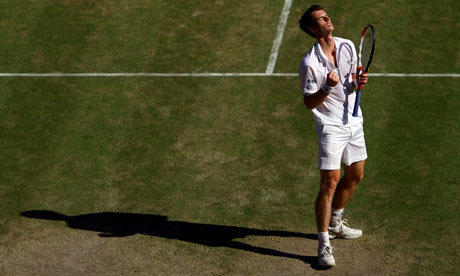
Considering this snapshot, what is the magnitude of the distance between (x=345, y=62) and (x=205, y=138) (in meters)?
3.42

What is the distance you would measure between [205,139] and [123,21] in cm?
417

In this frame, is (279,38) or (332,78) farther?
(279,38)

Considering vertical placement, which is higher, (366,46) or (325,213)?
(366,46)

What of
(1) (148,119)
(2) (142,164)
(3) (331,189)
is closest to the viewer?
(3) (331,189)

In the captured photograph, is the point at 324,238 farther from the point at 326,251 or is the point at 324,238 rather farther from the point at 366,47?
the point at 366,47

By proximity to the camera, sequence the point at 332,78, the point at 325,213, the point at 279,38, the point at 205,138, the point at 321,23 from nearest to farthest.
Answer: the point at 332,78 < the point at 321,23 < the point at 325,213 < the point at 205,138 < the point at 279,38

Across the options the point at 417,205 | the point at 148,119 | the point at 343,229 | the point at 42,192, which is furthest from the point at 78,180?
the point at 417,205

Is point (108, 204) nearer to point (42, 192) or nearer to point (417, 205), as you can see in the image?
point (42, 192)

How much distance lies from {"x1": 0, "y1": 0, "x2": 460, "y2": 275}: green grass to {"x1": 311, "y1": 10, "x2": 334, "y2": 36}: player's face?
8.50ft

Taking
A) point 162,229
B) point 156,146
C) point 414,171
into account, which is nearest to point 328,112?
point 414,171

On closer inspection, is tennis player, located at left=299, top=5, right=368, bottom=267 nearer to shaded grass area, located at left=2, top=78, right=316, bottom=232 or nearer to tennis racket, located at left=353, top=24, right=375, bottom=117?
tennis racket, located at left=353, top=24, right=375, bottom=117

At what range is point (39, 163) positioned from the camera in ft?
38.9

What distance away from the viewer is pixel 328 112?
932 cm

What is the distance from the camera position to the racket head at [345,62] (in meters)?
9.34
